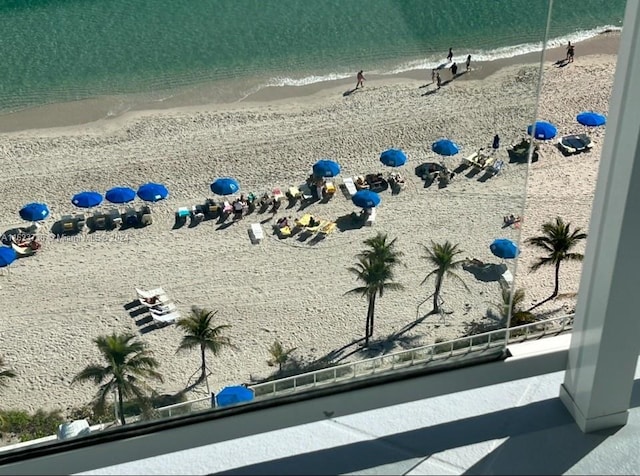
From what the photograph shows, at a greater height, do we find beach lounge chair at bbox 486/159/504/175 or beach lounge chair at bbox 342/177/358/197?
beach lounge chair at bbox 486/159/504/175

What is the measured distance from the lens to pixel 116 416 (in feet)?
10.0

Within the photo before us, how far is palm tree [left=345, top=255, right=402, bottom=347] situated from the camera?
827 cm

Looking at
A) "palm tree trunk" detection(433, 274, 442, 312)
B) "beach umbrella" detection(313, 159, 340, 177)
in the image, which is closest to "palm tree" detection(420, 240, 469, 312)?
"palm tree trunk" detection(433, 274, 442, 312)

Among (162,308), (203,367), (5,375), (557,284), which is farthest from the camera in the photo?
(162,308)

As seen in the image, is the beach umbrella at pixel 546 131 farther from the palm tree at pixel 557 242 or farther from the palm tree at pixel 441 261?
the palm tree at pixel 441 261

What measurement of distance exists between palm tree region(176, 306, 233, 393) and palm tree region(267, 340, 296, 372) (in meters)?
0.39

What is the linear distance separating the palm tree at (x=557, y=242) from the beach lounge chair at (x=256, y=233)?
118 inches

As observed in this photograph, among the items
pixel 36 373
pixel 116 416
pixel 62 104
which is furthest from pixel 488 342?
pixel 62 104

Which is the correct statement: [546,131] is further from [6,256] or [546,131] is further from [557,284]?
[6,256]

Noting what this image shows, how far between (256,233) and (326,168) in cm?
157

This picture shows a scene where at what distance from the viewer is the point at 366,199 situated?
10.6 m

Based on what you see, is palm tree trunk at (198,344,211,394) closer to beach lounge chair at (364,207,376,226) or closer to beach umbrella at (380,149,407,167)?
beach lounge chair at (364,207,376,226)

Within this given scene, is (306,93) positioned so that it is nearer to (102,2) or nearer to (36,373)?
(102,2)

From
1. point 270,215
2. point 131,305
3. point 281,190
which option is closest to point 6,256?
point 131,305
